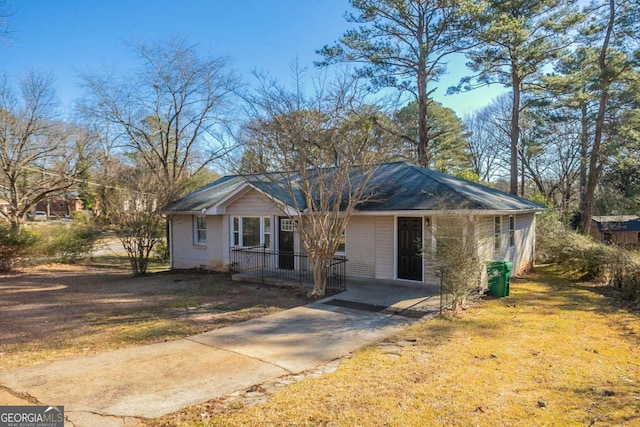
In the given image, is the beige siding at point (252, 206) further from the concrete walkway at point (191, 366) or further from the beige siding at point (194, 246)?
the concrete walkway at point (191, 366)

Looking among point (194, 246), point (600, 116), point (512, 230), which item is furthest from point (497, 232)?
point (600, 116)

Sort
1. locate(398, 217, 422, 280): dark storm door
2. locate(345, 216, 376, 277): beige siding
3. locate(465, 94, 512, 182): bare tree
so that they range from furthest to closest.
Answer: locate(465, 94, 512, 182): bare tree
locate(345, 216, 376, 277): beige siding
locate(398, 217, 422, 280): dark storm door

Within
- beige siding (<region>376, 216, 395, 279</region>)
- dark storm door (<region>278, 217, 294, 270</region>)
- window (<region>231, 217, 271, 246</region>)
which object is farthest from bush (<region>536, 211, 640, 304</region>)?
window (<region>231, 217, 271, 246</region>)

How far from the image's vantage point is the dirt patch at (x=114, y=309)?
6570mm

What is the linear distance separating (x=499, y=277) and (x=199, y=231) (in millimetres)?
11937

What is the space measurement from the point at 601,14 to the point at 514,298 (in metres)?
18.3

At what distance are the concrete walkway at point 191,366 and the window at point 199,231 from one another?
887 cm

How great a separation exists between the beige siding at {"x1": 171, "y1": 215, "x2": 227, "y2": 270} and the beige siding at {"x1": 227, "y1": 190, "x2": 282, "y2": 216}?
0.92m

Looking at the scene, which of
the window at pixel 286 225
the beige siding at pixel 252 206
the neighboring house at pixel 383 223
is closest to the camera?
the neighboring house at pixel 383 223

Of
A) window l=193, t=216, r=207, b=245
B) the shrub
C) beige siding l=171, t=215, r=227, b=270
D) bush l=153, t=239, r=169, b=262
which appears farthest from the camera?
bush l=153, t=239, r=169, b=262

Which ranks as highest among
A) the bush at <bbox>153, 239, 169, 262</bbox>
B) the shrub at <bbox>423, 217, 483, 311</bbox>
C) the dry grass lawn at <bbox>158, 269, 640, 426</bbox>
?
the shrub at <bbox>423, 217, 483, 311</bbox>

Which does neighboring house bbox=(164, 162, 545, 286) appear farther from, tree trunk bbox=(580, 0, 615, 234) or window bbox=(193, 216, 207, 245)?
tree trunk bbox=(580, 0, 615, 234)

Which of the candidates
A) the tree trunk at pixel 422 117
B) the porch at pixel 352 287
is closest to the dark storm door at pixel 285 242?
the porch at pixel 352 287

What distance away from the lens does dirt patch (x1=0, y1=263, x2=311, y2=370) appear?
6.57 m
